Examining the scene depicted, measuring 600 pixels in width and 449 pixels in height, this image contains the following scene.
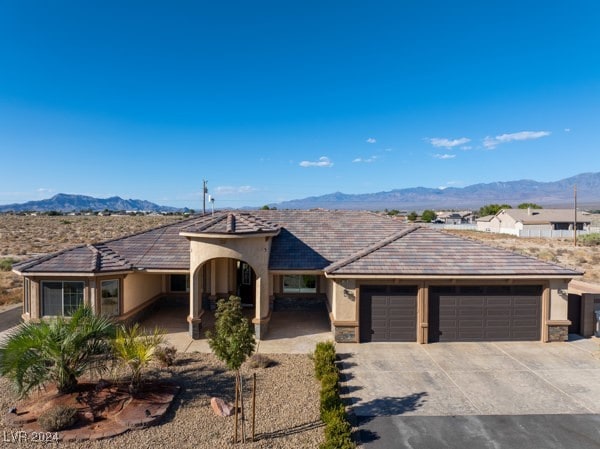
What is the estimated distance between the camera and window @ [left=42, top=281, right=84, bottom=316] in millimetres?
14477

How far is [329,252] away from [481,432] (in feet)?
30.5

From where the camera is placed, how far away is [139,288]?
53.9ft

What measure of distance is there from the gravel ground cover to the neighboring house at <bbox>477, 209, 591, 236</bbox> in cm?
5894

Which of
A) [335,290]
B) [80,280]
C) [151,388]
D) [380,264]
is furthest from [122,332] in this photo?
[380,264]

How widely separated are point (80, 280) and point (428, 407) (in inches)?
505

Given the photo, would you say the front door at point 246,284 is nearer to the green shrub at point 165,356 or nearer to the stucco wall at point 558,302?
the green shrub at point 165,356

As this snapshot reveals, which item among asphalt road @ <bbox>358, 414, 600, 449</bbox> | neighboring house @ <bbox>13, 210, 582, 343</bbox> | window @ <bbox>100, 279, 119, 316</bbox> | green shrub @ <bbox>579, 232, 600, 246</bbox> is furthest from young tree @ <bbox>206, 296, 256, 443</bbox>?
green shrub @ <bbox>579, 232, 600, 246</bbox>

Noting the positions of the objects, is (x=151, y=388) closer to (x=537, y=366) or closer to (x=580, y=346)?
(x=537, y=366)

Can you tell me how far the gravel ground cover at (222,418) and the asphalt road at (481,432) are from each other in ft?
4.63

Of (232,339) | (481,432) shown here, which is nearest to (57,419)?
(232,339)

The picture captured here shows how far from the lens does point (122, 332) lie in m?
10.1

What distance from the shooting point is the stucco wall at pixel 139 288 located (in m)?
15.4

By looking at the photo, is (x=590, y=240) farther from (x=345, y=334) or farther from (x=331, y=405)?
(x=331, y=405)

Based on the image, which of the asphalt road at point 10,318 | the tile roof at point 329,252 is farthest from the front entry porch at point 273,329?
the asphalt road at point 10,318
